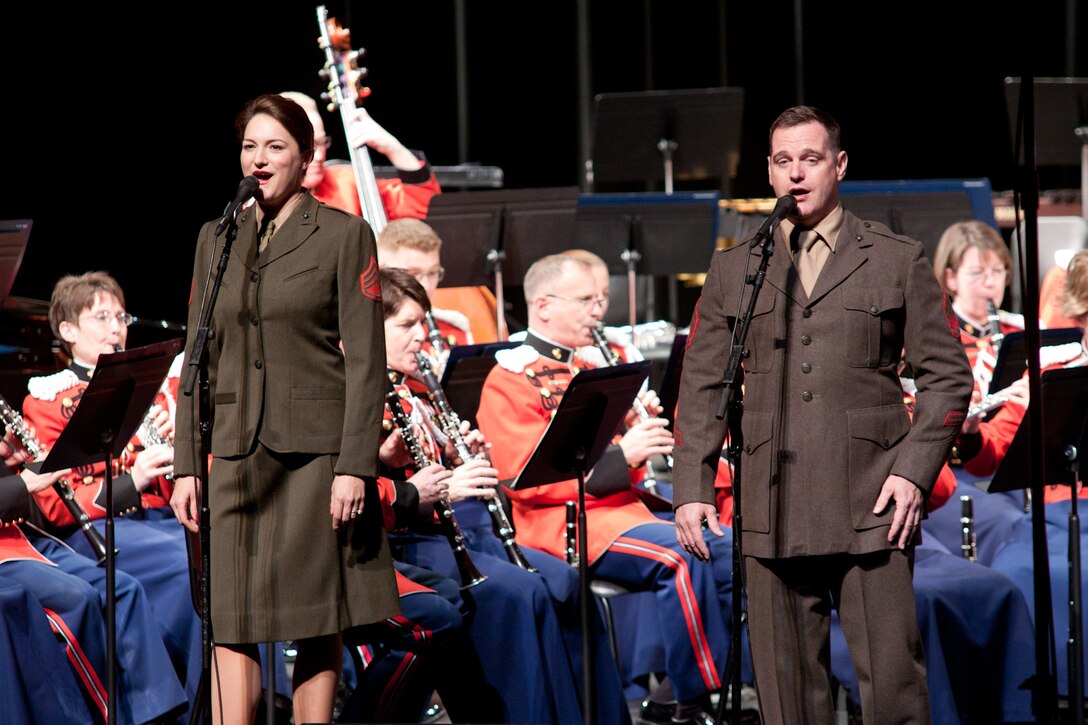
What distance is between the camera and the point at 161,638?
3939mm

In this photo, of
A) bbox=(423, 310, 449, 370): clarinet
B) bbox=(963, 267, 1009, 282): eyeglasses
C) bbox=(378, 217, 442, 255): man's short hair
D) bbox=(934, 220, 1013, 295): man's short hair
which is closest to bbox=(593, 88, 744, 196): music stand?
bbox=(934, 220, 1013, 295): man's short hair

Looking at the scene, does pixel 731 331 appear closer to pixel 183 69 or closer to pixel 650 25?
pixel 183 69

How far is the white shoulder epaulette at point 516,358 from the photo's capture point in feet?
14.4

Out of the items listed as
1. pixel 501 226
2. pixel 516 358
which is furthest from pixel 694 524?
pixel 501 226

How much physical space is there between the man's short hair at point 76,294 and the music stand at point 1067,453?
112 inches

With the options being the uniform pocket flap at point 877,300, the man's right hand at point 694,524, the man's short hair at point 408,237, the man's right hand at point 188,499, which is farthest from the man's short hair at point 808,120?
the man's short hair at point 408,237

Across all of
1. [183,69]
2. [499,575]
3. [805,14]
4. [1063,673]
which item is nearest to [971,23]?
[805,14]

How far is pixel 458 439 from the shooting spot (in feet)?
13.2

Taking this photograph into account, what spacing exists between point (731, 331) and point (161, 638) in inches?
77.1

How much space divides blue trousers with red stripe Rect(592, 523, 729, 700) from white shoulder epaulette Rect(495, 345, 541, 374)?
652 mm

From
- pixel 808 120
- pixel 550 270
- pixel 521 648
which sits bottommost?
pixel 521 648

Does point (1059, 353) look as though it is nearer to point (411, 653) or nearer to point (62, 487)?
point (411, 653)

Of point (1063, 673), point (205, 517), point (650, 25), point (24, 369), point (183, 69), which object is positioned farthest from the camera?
point (650, 25)

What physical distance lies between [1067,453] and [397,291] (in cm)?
192
